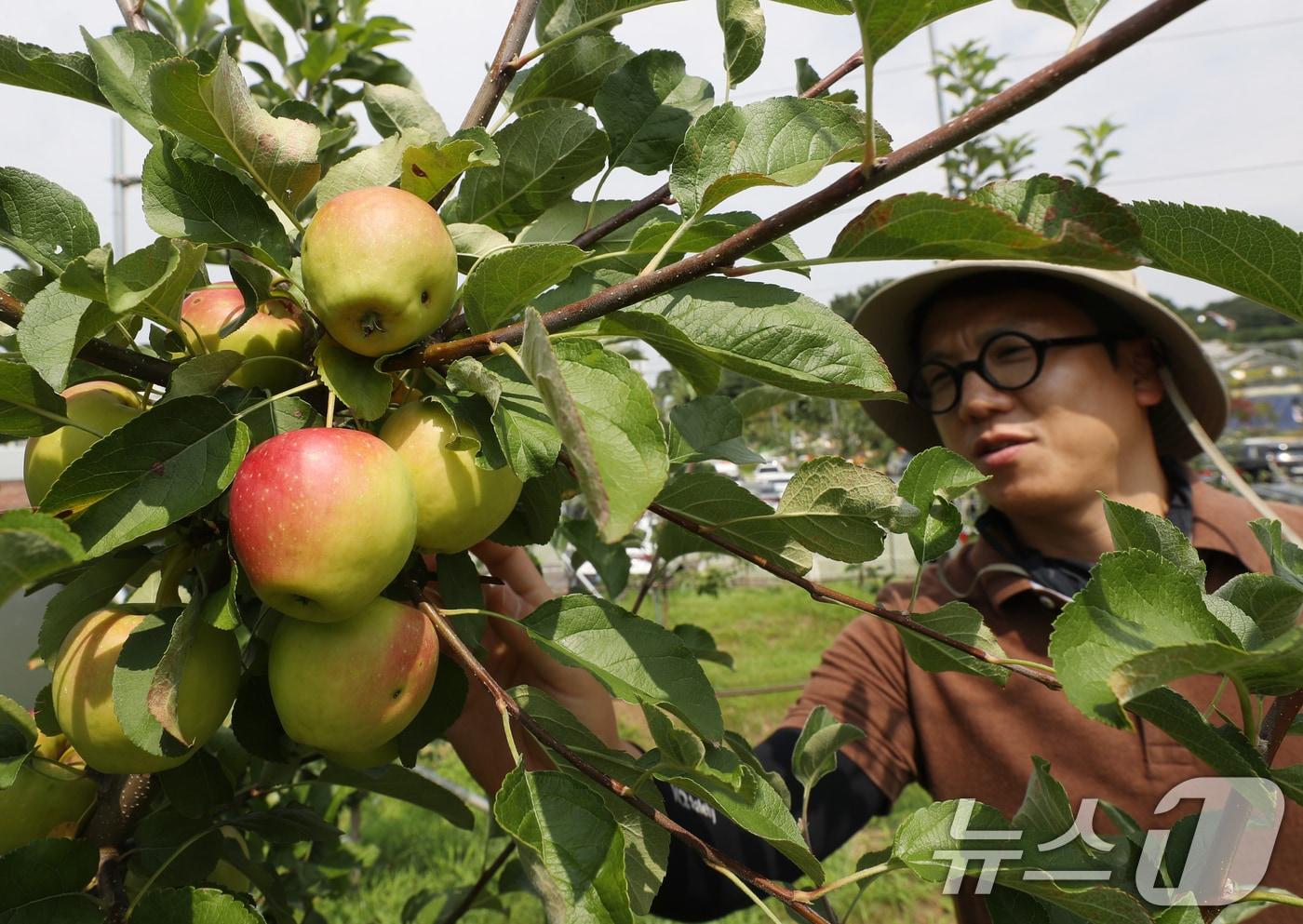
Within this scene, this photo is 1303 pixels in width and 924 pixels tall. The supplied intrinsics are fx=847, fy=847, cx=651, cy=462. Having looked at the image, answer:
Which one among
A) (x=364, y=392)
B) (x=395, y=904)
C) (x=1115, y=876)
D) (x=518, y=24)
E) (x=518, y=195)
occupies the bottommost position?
(x=395, y=904)

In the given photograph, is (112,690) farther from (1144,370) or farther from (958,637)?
(1144,370)

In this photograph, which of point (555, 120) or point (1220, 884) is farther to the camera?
point (555, 120)

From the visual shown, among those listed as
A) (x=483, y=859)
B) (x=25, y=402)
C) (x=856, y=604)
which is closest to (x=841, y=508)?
(x=856, y=604)

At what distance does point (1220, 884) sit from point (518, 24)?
0.85m

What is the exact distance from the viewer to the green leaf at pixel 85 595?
0.65m

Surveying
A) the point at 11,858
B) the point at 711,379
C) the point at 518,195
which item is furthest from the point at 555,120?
the point at 11,858

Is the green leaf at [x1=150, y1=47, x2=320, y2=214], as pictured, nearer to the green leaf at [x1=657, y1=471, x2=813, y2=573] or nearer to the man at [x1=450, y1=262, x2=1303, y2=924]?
the green leaf at [x1=657, y1=471, x2=813, y2=573]

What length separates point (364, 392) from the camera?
58 cm

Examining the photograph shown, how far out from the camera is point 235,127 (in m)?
0.57

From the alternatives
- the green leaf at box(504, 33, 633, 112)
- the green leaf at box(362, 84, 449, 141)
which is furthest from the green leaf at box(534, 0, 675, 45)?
the green leaf at box(362, 84, 449, 141)

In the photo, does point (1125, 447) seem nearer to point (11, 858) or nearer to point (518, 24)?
point (518, 24)

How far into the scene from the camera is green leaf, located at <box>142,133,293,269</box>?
1.87 feet

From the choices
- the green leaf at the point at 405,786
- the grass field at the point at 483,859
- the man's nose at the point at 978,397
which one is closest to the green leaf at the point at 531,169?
the green leaf at the point at 405,786

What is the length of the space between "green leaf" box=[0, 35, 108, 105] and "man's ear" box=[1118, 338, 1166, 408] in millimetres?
1580
